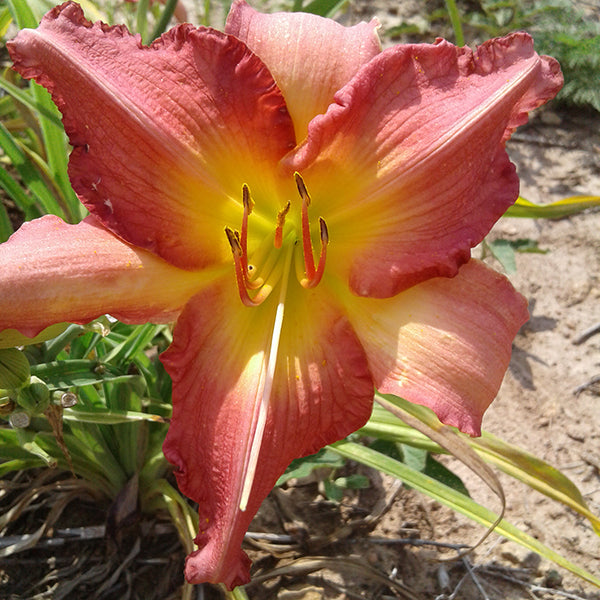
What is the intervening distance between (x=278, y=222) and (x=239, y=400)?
0.33m

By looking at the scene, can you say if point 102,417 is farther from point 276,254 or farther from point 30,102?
point 30,102

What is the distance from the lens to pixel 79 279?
40.8 inches

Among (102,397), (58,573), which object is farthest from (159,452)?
(58,573)

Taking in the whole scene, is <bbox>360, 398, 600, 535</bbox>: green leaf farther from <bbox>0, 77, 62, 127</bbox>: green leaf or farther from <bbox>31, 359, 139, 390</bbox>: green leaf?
<bbox>0, 77, 62, 127</bbox>: green leaf

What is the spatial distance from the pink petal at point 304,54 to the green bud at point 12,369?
2.06ft

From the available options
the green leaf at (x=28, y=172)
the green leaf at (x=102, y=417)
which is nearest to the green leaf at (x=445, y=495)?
the green leaf at (x=102, y=417)

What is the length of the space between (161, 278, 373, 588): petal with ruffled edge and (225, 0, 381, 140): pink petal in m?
0.36

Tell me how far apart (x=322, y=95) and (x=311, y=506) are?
1.11 m

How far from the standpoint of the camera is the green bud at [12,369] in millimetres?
1045

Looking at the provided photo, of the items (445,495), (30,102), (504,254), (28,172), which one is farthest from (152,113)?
(504,254)

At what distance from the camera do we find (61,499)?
5.22ft

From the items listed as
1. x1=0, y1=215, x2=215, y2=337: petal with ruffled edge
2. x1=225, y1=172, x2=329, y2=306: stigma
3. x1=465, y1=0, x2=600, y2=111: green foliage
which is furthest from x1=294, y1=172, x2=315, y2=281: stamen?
x1=465, y1=0, x2=600, y2=111: green foliage

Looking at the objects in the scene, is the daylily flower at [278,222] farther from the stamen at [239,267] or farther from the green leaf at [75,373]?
the green leaf at [75,373]

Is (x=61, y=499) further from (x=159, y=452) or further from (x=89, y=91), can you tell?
(x=89, y=91)
